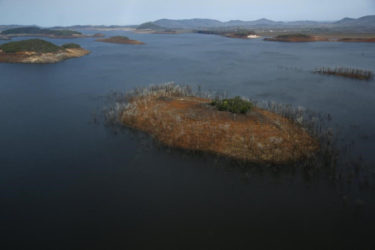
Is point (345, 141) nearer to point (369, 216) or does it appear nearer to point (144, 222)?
point (369, 216)

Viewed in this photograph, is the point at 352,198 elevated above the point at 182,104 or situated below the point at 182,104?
below

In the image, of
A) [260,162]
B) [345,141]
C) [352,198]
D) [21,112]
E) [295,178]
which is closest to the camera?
[352,198]

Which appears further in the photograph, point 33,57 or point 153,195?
point 33,57

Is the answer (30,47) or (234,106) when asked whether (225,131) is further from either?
(30,47)

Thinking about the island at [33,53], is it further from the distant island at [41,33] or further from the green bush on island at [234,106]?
the distant island at [41,33]

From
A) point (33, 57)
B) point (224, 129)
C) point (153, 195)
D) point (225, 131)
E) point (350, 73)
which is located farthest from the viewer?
point (33, 57)

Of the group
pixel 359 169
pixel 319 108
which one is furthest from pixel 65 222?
pixel 319 108

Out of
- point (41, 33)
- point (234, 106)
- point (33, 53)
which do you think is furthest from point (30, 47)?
point (41, 33)
